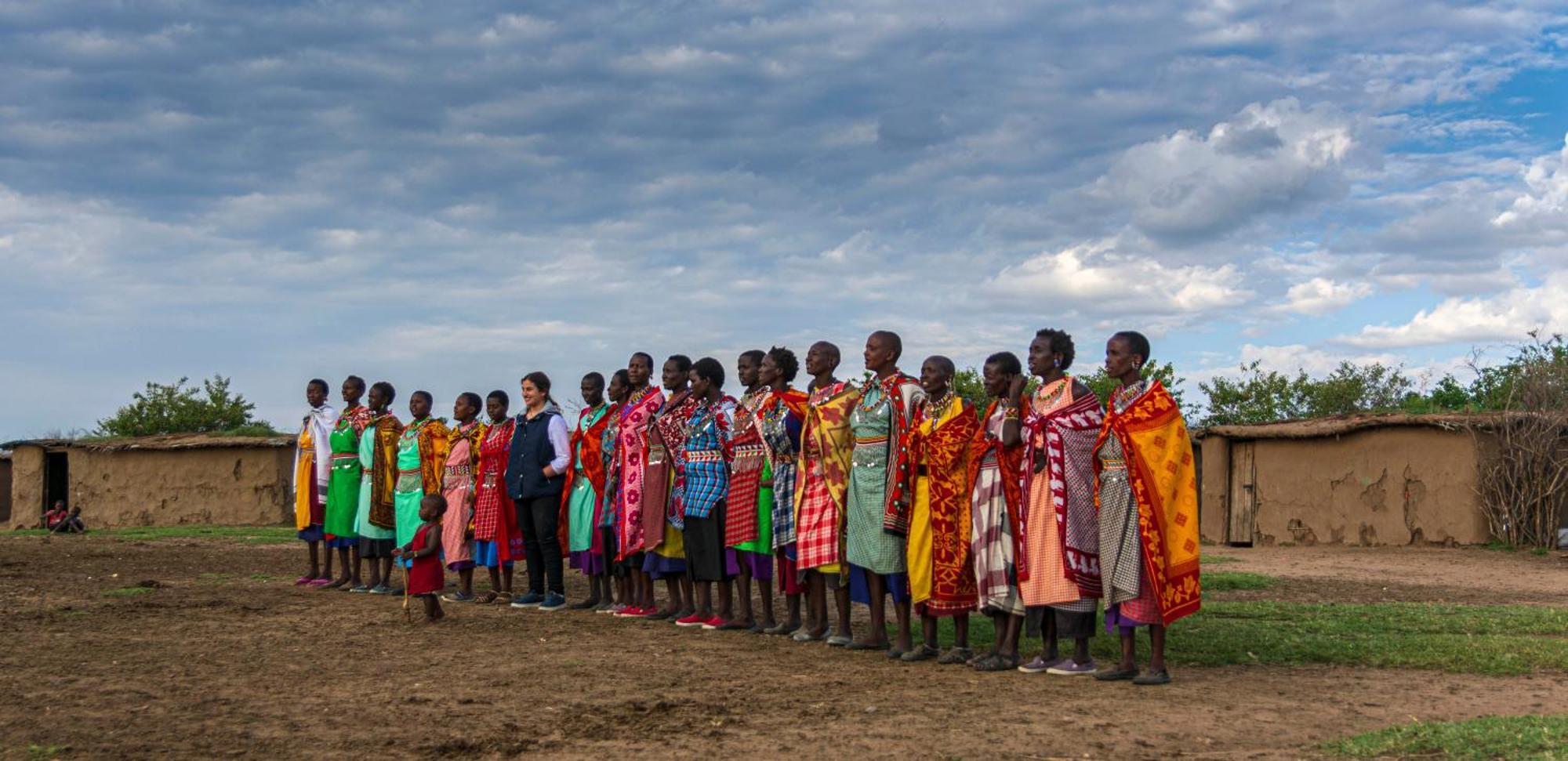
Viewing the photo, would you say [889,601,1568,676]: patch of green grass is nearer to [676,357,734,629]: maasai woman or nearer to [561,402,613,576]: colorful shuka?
[676,357,734,629]: maasai woman

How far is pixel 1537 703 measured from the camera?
614 centimetres

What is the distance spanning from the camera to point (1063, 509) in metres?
6.89

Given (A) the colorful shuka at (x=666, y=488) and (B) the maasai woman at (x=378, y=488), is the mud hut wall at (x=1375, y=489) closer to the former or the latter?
(A) the colorful shuka at (x=666, y=488)

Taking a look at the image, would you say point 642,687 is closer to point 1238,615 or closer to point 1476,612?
point 1238,615

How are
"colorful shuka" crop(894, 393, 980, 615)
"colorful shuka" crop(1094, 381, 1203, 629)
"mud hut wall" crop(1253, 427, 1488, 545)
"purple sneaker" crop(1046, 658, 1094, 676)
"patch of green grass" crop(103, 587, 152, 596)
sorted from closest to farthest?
"colorful shuka" crop(1094, 381, 1203, 629) < "purple sneaker" crop(1046, 658, 1094, 676) < "colorful shuka" crop(894, 393, 980, 615) < "patch of green grass" crop(103, 587, 152, 596) < "mud hut wall" crop(1253, 427, 1488, 545)

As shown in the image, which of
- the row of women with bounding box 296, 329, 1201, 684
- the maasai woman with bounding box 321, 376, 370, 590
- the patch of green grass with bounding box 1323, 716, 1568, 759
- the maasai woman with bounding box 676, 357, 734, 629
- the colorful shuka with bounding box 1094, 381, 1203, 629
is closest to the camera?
the patch of green grass with bounding box 1323, 716, 1568, 759

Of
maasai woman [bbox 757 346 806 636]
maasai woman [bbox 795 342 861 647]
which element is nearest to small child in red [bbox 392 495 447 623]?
maasai woman [bbox 757 346 806 636]

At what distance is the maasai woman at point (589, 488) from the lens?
400 inches

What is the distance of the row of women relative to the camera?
6797 mm

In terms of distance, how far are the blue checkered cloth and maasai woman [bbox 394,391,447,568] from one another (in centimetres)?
304

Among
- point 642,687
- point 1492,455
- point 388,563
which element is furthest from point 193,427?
point 642,687

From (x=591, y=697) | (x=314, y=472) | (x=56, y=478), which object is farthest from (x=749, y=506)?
(x=56, y=478)

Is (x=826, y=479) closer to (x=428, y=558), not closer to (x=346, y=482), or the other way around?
(x=428, y=558)

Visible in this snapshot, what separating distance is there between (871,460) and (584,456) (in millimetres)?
3161
